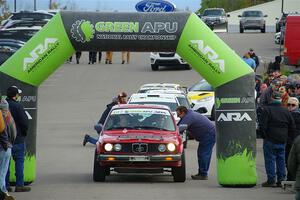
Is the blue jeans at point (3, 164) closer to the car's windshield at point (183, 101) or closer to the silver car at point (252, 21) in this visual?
the car's windshield at point (183, 101)

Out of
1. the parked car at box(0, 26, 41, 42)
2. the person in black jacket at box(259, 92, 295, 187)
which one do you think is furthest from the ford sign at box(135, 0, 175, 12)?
the parked car at box(0, 26, 41, 42)

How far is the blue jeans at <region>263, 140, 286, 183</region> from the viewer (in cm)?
1836

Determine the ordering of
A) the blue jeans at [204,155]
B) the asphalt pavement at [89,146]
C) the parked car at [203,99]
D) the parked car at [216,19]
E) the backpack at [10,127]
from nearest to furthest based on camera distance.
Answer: the backpack at [10,127] < the asphalt pavement at [89,146] < the blue jeans at [204,155] < the parked car at [203,99] < the parked car at [216,19]

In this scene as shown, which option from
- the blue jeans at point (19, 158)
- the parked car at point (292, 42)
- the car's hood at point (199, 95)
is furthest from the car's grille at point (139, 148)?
the parked car at point (292, 42)

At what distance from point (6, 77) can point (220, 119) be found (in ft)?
12.8

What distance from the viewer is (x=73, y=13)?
61.4 feet

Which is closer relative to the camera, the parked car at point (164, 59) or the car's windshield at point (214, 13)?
the parked car at point (164, 59)

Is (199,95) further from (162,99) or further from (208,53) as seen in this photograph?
(208,53)

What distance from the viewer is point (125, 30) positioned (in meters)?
18.5

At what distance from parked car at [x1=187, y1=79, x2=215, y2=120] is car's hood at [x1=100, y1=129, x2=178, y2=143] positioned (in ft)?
41.5

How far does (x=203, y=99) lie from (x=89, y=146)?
760 centimetres

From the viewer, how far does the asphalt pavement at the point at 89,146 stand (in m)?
17.6

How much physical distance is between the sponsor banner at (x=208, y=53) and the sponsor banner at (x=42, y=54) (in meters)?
2.11

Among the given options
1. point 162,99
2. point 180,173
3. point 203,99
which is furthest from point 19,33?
point 180,173
